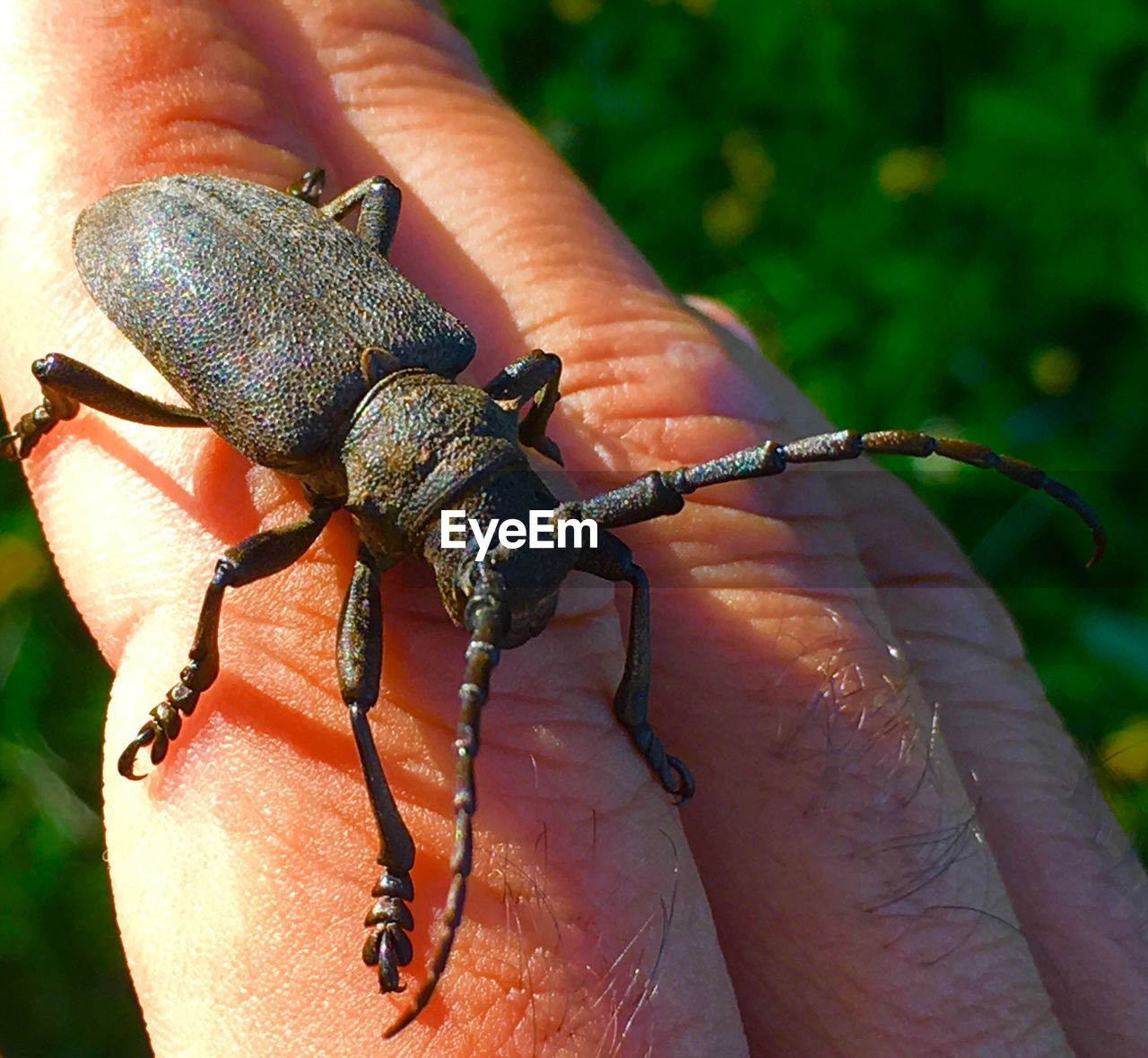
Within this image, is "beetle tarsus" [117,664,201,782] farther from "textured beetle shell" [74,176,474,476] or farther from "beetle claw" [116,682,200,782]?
"textured beetle shell" [74,176,474,476]

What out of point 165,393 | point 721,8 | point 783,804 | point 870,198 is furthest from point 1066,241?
point 165,393

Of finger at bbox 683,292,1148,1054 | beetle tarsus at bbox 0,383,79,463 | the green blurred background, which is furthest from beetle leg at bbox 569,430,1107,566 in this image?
A: the green blurred background

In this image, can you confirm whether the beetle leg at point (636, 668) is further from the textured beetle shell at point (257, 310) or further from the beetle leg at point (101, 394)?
the beetle leg at point (101, 394)

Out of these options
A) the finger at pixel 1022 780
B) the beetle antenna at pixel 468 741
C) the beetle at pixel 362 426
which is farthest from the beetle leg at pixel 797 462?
the finger at pixel 1022 780

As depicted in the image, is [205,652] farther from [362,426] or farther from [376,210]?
[376,210]

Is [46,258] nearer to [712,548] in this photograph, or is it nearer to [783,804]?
[712,548]

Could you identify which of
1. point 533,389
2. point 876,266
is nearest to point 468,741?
point 533,389
